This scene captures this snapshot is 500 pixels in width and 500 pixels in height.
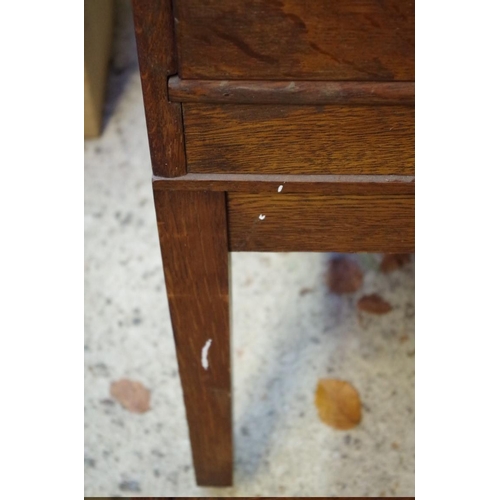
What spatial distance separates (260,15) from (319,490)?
0.79 meters

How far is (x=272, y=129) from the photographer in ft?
1.78

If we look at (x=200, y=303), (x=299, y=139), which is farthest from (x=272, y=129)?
(x=200, y=303)

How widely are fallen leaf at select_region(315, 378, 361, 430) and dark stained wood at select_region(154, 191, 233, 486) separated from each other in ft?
0.65

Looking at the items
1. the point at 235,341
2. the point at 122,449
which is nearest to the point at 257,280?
the point at 235,341

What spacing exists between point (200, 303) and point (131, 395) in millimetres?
462

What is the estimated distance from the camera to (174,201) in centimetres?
61

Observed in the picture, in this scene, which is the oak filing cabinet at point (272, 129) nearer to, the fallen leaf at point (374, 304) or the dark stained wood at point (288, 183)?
the dark stained wood at point (288, 183)

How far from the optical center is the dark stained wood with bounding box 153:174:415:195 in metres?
0.58

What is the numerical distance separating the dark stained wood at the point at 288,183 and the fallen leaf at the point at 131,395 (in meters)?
0.61

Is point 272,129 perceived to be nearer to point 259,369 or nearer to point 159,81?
point 159,81

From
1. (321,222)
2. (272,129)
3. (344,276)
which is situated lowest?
(344,276)

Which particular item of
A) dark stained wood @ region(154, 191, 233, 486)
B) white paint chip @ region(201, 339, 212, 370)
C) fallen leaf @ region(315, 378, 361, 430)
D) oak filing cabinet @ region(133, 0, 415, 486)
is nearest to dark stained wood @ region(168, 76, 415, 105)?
oak filing cabinet @ region(133, 0, 415, 486)

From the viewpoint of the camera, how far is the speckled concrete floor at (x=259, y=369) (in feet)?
3.50

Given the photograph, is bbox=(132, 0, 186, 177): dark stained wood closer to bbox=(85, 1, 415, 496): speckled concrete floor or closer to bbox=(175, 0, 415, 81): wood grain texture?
bbox=(175, 0, 415, 81): wood grain texture
